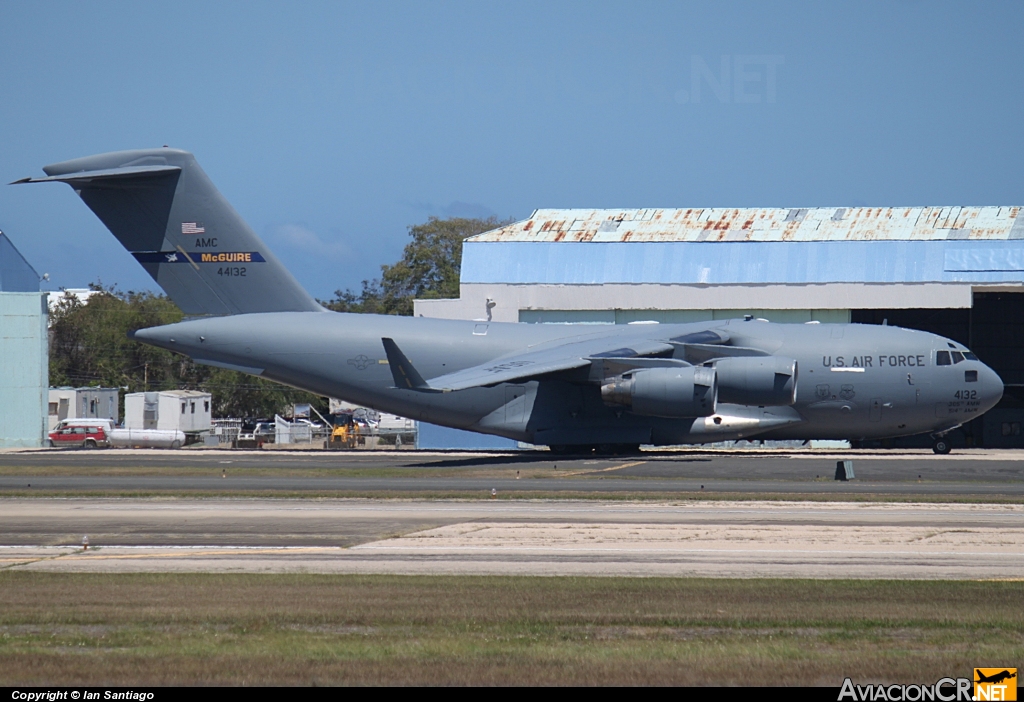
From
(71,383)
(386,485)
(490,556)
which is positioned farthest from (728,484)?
(71,383)

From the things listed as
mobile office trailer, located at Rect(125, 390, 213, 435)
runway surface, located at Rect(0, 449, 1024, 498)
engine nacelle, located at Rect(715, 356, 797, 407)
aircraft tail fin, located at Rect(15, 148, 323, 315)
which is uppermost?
aircraft tail fin, located at Rect(15, 148, 323, 315)

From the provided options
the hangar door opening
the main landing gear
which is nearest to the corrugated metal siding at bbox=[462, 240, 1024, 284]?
the hangar door opening

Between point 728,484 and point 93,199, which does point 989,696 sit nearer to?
point 728,484

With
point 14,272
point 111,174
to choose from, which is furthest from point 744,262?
point 14,272

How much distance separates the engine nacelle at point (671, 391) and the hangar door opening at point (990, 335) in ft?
78.3

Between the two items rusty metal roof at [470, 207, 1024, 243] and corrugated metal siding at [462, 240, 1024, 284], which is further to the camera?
rusty metal roof at [470, 207, 1024, 243]

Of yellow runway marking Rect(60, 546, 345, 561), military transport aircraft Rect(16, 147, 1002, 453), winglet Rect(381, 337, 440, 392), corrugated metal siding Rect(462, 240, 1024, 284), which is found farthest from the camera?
corrugated metal siding Rect(462, 240, 1024, 284)

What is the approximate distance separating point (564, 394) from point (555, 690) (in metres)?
23.8

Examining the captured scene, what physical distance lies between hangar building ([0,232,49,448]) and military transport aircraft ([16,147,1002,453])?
44.3 feet

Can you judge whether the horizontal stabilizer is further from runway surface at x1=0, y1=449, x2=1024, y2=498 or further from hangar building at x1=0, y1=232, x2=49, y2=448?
hangar building at x1=0, y1=232, x2=49, y2=448

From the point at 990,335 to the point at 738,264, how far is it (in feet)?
53.9

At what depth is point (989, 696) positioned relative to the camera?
7.27 m

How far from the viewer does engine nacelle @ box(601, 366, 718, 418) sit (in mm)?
28125

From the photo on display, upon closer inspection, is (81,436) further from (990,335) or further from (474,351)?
(990,335)
